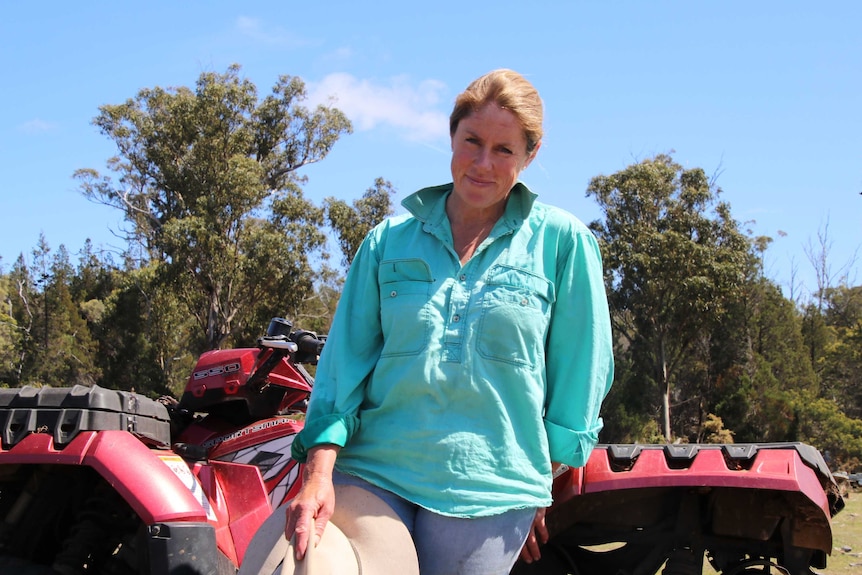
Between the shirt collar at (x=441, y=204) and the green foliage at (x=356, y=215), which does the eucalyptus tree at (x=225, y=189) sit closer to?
the green foliage at (x=356, y=215)

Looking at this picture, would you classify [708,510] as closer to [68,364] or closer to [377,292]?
[377,292]

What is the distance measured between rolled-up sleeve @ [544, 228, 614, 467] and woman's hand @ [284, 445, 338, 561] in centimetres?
55

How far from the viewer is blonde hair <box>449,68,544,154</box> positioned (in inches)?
84.5

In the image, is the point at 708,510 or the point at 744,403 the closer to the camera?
the point at 708,510

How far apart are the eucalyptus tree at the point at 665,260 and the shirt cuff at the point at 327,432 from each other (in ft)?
78.8

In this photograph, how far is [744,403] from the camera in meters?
26.7

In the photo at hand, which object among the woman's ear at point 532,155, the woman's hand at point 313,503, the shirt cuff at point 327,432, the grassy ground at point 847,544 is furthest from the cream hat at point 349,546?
the grassy ground at point 847,544

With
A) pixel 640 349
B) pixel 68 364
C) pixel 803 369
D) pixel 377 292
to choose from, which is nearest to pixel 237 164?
pixel 68 364

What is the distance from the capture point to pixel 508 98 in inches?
84.4

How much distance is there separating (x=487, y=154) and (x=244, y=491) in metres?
2.44

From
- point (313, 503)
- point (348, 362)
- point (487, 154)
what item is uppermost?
point (487, 154)

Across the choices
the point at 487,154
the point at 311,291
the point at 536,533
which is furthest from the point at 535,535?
the point at 311,291

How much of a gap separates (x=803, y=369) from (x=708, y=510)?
86.9ft

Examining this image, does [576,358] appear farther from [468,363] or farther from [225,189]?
[225,189]
